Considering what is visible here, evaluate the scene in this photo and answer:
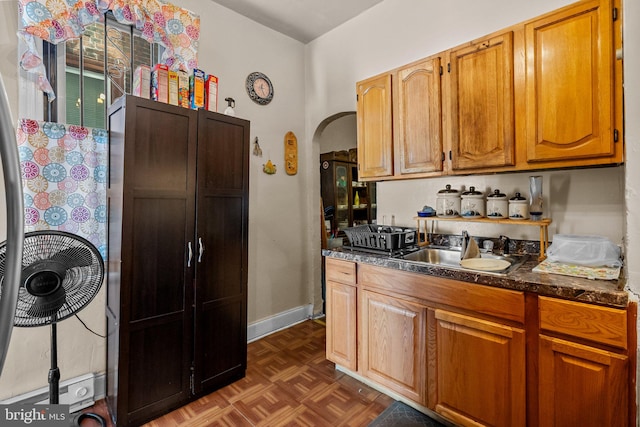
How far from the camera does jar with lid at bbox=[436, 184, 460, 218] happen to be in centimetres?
221

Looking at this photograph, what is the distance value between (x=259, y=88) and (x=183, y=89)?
3.37 ft

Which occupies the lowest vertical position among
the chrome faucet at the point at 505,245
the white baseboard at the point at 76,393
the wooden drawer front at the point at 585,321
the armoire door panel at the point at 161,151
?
the white baseboard at the point at 76,393

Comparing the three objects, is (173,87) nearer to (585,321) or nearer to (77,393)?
(77,393)

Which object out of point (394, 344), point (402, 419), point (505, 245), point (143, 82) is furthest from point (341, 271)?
point (143, 82)

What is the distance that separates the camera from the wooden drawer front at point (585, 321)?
4.05 ft

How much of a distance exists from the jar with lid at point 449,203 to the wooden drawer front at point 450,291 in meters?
0.62

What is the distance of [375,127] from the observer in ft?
7.94

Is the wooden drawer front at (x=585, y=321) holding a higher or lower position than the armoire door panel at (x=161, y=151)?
lower

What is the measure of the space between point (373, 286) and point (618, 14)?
1831 millimetres

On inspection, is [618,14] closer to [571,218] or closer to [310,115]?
[571,218]

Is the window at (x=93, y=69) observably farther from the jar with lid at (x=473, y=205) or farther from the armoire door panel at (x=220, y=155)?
the jar with lid at (x=473, y=205)

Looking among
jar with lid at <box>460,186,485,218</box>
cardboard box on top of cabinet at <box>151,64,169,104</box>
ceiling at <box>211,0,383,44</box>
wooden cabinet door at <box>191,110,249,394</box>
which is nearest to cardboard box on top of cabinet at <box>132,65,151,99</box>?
cardboard box on top of cabinet at <box>151,64,169,104</box>

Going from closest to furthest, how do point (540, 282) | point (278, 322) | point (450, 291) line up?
point (540, 282) → point (450, 291) → point (278, 322)

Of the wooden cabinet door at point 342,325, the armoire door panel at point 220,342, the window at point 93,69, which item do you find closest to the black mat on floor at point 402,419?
the wooden cabinet door at point 342,325
